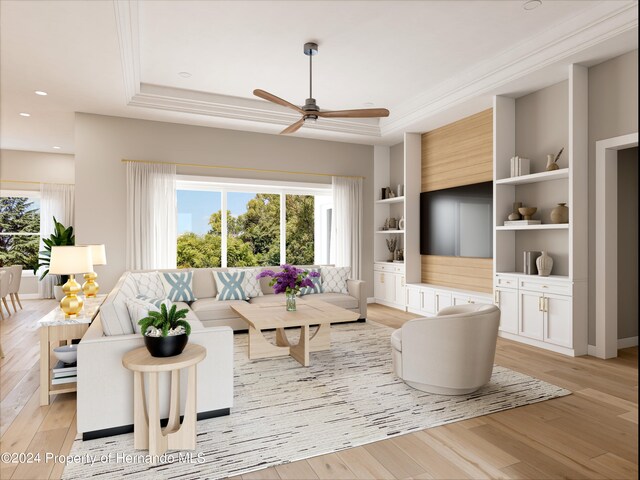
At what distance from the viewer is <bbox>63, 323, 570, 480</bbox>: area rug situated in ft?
7.25

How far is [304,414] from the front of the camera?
2818 millimetres

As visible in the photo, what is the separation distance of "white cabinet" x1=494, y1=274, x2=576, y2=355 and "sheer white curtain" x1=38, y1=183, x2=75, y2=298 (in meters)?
8.49

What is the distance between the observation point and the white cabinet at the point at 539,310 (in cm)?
418

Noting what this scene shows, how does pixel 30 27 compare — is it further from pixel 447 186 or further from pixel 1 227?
pixel 1 227

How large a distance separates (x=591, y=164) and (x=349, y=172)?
3971 mm

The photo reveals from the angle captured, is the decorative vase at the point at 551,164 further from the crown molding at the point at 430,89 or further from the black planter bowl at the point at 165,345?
the black planter bowl at the point at 165,345

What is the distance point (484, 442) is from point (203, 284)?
160 inches

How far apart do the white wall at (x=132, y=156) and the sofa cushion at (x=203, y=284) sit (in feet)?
4.11

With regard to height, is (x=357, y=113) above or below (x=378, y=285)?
above

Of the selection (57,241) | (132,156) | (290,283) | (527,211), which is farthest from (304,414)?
(57,241)

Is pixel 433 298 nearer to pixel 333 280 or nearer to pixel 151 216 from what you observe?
pixel 333 280

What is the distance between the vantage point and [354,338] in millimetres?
4898

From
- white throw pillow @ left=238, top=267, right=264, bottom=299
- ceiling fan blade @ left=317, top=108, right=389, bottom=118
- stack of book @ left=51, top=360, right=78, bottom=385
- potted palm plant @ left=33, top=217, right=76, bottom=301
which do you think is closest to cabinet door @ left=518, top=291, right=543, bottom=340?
ceiling fan blade @ left=317, top=108, right=389, bottom=118

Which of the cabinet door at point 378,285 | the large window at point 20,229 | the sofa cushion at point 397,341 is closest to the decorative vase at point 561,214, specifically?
the sofa cushion at point 397,341
